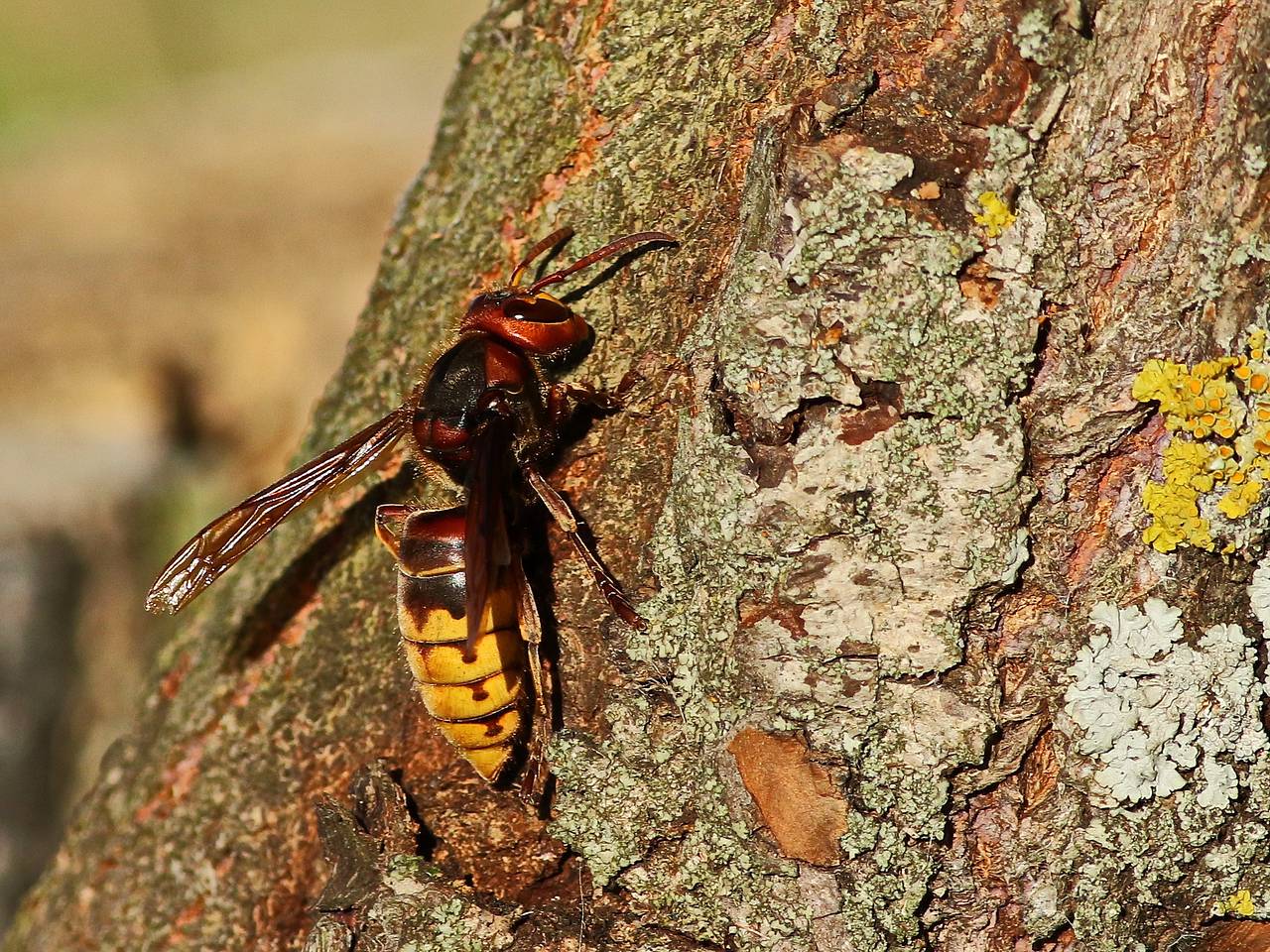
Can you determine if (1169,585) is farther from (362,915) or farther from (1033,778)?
(362,915)

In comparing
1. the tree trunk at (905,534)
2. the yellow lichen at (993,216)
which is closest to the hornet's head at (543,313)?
the tree trunk at (905,534)

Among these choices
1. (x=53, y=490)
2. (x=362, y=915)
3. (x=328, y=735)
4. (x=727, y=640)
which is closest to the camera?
(x=727, y=640)

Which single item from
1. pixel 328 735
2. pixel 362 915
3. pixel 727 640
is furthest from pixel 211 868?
pixel 727 640

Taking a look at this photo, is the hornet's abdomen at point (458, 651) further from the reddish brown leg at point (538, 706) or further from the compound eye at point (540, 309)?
the compound eye at point (540, 309)

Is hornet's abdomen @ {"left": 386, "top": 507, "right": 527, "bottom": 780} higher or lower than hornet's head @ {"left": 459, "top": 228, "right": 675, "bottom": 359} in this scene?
lower

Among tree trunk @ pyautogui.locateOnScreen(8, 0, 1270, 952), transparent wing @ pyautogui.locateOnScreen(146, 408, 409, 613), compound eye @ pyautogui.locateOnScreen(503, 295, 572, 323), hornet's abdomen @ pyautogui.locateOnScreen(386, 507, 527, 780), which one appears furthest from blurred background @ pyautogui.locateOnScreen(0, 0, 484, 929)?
tree trunk @ pyautogui.locateOnScreen(8, 0, 1270, 952)

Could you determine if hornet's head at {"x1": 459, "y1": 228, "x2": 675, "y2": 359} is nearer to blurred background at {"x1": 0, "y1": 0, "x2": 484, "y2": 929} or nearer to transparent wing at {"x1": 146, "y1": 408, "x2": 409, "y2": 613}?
transparent wing at {"x1": 146, "y1": 408, "x2": 409, "y2": 613}

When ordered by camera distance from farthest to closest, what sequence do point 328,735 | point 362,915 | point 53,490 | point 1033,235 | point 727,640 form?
point 53,490
point 328,735
point 362,915
point 727,640
point 1033,235
